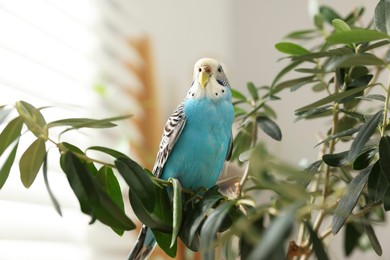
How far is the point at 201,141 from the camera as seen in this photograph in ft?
3.01

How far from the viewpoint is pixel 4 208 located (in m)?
1.25

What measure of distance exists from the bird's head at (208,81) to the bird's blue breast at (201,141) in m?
0.01

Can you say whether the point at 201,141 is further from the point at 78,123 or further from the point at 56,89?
the point at 56,89

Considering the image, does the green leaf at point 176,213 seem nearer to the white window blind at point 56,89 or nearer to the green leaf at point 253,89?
the green leaf at point 253,89

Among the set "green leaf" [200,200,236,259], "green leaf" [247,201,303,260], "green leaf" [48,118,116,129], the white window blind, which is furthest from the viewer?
the white window blind

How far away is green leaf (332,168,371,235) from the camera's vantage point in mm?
659

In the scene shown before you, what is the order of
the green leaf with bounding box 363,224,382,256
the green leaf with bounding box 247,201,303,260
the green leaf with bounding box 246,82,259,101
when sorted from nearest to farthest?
the green leaf with bounding box 247,201,303,260
the green leaf with bounding box 363,224,382,256
the green leaf with bounding box 246,82,259,101

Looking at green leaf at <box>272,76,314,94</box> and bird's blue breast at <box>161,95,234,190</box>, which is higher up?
green leaf at <box>272,76,314,94</box>

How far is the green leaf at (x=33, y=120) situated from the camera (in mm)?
627

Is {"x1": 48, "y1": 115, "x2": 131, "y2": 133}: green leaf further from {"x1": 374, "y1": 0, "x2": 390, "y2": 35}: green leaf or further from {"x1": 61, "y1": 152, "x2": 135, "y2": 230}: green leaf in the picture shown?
{"x1": 374, "y1": 0, "x2": 390, "y2": 35}: green leaf

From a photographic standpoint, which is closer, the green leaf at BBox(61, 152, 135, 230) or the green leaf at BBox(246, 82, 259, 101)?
the green leaf at BBox(61, 152, 135, 230)

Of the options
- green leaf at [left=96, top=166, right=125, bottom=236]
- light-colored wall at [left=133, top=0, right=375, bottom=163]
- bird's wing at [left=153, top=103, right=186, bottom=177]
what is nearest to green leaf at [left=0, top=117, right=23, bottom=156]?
green leaf at [left=96, top=166, right=125, bottom=236]

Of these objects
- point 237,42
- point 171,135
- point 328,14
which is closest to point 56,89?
point 171,135

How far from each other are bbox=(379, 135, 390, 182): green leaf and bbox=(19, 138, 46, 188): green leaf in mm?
427
